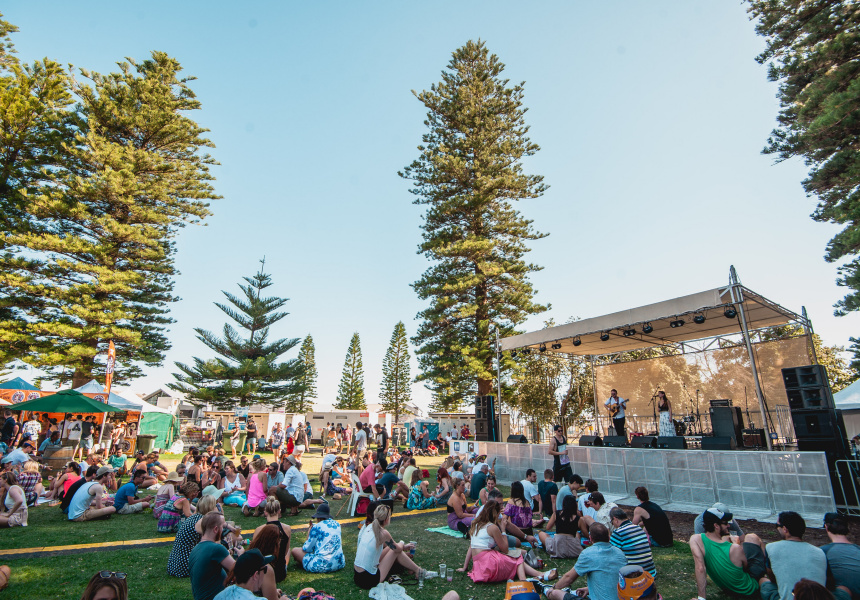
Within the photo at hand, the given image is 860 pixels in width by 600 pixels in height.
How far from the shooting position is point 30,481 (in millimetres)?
7469

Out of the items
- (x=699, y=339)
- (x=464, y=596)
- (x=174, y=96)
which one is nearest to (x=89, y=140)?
(x=174, y=96)

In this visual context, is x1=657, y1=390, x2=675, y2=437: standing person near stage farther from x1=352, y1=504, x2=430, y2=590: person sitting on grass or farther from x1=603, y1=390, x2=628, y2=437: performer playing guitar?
x1=352, y1=504, x2=430, y2=590: person sitting on grass

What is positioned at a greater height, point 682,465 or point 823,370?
point 823,370

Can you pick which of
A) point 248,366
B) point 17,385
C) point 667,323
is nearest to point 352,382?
point 248,366

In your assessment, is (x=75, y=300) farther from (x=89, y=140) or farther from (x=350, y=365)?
(x=350, y=365)

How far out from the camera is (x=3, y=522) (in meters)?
5.96

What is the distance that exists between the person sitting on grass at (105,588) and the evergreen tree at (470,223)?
17.6 m

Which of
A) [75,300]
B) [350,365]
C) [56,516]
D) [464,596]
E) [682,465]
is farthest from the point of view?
[350,365]

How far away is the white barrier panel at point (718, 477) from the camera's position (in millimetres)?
6449

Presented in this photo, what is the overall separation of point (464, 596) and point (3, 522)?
21.8 feet

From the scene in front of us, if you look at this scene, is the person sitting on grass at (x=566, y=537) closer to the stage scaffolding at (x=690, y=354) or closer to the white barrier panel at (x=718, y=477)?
the white barrier panel at (x=718, y=477)

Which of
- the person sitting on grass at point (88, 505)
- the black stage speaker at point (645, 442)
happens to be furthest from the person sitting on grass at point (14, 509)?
the black stage speaker at point (645, 442)

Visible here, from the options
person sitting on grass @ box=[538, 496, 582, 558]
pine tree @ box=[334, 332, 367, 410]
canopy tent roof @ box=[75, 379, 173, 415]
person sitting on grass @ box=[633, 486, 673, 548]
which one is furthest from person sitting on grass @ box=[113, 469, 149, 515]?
pine tree @ box=[334, 332, 367, 410]

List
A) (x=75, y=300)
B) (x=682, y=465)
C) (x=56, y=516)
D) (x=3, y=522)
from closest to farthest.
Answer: (x=3, y=522)
(x=56, y=516)
(x=682, y=465)
(x=75, y=300)
